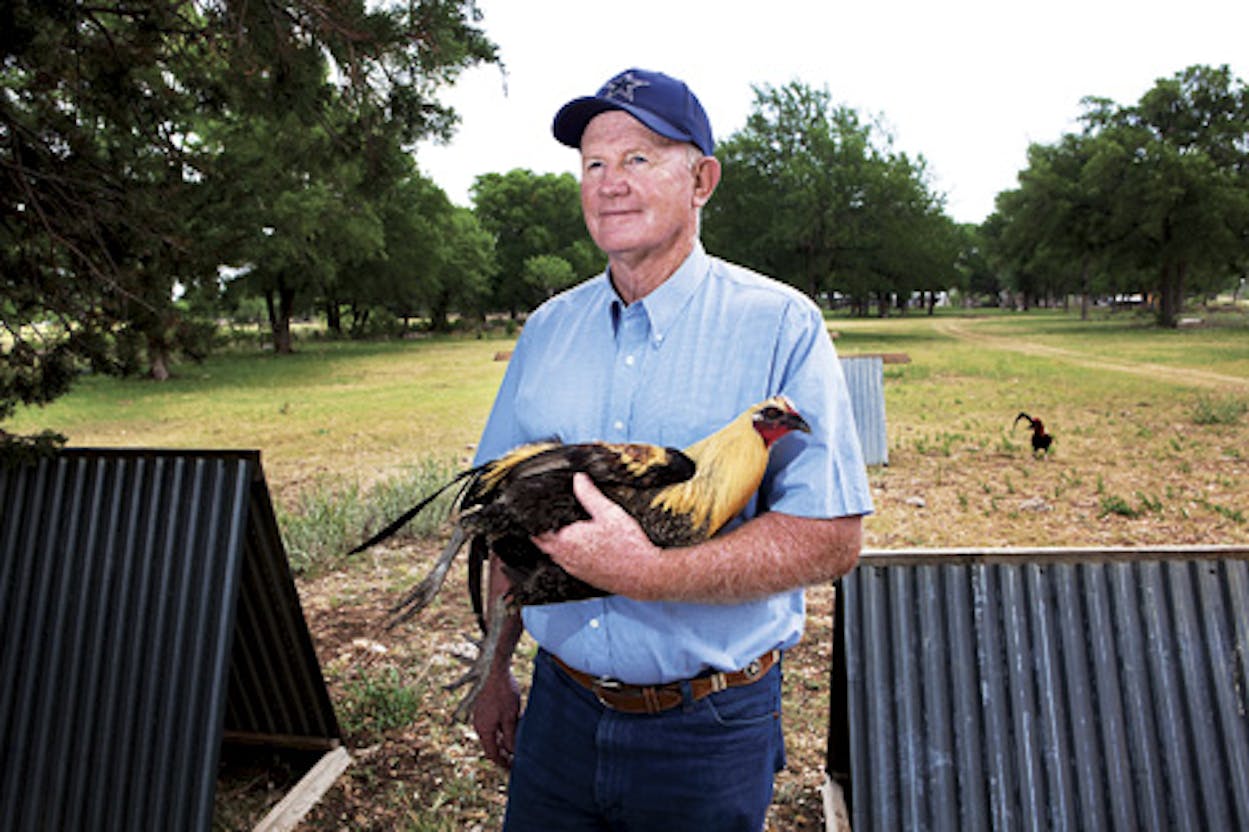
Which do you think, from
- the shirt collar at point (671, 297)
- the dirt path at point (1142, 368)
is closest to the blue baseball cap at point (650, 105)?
the shirt collar at point (671, 297)

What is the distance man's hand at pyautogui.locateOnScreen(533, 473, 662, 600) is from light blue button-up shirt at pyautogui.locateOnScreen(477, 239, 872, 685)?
0.29 m

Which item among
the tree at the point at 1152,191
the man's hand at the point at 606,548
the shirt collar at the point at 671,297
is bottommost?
the man's hand at the point at 606,548

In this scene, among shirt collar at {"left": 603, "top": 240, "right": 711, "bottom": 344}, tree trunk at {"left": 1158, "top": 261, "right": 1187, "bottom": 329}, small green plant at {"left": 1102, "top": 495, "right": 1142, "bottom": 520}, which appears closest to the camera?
shirt collar at {"left": 603, "top": 240, "right": 711, "bottom": 344}

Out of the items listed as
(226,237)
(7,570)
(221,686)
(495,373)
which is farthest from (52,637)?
(495,373)

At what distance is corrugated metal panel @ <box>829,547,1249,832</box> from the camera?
2.88 m

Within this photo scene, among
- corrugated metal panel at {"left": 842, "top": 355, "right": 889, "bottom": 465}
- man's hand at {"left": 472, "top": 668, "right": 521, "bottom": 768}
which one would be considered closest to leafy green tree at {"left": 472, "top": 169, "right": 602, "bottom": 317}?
corrugated metal panel at {"left": 842, "top": 355, "right": 889, "bottom": 465}

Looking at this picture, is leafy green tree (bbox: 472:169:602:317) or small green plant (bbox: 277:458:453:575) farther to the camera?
leafy green tree (bbox: 472:169:602:317)

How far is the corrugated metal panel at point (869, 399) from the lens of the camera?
11148 millimetres

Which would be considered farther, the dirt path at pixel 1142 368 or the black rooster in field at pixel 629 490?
the dirt path at pixel 1142 368

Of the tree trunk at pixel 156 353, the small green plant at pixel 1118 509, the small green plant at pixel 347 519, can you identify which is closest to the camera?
the tree trunk at pixel 156 353

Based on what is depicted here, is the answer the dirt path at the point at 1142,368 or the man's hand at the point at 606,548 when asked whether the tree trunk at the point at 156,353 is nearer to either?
the man's hand at the point at 606,548

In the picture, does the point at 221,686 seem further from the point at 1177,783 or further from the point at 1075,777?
the point at 1177,783

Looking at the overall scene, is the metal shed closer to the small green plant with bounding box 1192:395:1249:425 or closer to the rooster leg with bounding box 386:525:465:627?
the small green plant with bounding box 1192:395:1249:425

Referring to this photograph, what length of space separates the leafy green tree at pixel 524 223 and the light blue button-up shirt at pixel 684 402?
234 feet
